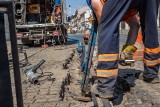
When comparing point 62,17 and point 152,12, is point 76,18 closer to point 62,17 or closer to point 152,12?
point 62,17

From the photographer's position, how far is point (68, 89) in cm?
468

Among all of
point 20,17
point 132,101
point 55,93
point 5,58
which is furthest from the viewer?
point 20,17

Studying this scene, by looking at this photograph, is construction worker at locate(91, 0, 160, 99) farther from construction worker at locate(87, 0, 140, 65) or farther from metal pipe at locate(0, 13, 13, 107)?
metal pipe at locate(0, 13, 13, 107)

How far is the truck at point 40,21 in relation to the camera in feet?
53.5

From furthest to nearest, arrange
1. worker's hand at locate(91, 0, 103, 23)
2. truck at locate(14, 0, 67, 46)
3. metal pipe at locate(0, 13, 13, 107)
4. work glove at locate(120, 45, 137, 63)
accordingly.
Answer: truck at locate(14, 0, 67, 46)
work glove at locate(120, 45, 137, 63)
worker's hand at locate(91, 0, 103, 23)
metal pipe at locate(0, 13, 13, 107)

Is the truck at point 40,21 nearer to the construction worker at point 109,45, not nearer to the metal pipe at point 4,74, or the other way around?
the construction worker at point 109,45

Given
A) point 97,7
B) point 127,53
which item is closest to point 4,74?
point 97,7

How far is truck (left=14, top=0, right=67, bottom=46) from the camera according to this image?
16297 millimetres

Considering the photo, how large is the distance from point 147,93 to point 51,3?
1482cm

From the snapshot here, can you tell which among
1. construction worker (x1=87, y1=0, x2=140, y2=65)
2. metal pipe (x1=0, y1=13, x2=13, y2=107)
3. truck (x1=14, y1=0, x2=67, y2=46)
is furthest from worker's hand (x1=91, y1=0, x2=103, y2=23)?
truck (x1=14, y1=0, x2=67, y2=46)

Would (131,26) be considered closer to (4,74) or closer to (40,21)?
(4,74)

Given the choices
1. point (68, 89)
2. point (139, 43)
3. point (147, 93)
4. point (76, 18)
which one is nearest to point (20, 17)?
point (139, 43)

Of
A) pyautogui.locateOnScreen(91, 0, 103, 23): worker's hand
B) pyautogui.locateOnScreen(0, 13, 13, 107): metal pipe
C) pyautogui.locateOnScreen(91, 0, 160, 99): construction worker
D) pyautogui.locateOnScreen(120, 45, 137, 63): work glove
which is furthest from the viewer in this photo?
pyautogui.locateOnScreen(120, 45, 137, 63): work glove

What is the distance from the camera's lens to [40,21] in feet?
57.5
